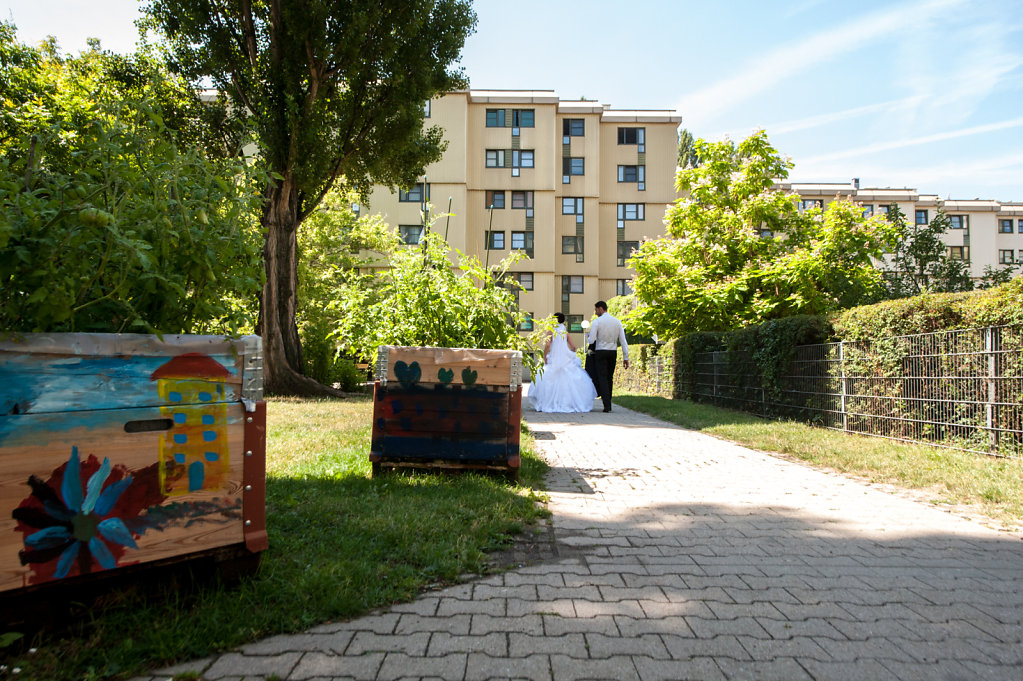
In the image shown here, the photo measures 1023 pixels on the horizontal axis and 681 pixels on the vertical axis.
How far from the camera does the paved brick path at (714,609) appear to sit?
2439 millimetres

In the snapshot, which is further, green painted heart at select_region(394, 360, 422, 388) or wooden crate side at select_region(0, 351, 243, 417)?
green painted heart at select_region(394, 360, 422, 388)

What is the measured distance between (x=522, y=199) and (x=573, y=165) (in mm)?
4833

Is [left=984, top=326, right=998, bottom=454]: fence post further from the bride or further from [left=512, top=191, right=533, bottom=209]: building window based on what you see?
[left=512, top=191, right=533, bottom=209]: building window

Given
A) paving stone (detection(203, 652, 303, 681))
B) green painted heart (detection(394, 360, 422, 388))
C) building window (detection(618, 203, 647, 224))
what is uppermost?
building window (detection(618, 203, 647, 224))

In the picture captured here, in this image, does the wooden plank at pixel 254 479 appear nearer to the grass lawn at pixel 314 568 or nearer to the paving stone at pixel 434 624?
the grass lawn at pixel 314 568

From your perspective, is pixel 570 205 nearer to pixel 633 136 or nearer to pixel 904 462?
pixel 633 136

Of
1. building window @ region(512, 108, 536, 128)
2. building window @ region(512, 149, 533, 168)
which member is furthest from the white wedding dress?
building window @ region(512, 108, 536, 128)

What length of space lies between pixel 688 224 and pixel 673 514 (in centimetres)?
1701

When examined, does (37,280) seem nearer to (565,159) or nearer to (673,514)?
(673,514)

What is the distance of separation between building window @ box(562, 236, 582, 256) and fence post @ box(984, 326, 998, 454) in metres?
38.7

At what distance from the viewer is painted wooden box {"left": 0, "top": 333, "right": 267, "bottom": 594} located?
2346mm

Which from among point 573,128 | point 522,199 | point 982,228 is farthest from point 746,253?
point 982,228

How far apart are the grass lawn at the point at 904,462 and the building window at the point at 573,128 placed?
122 ft

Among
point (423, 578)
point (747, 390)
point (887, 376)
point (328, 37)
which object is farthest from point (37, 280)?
point (328, 37)
